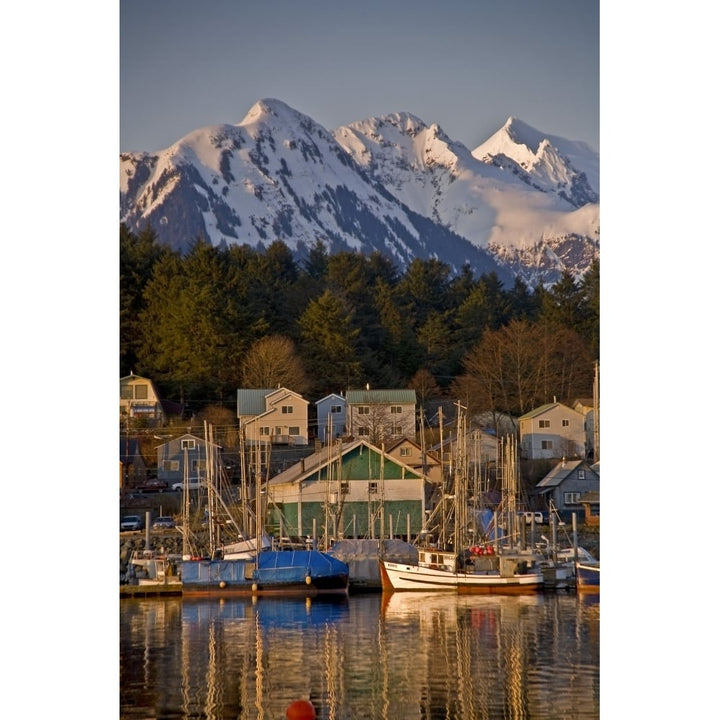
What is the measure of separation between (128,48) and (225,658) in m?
3.88

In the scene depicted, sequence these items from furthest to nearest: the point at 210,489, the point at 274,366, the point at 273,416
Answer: the point at 274,366, the point at 273,416, the point at 210,489

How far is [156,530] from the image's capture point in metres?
14.4

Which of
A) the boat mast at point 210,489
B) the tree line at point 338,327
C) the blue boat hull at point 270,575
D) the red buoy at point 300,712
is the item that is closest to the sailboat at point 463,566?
the blue boat hull at point 270,575

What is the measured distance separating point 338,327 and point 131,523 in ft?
10.7

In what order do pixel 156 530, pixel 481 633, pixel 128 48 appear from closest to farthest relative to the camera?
Answer: 1. pixel 128 48
2. pixel 481 633
3. pixel 156 530

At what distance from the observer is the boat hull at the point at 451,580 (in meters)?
13.5

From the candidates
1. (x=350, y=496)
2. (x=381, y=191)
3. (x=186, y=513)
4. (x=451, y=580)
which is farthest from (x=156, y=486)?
(x=381, y=191)

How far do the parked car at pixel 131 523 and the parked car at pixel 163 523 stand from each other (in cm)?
23

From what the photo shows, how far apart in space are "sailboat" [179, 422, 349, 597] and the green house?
1006 millimetres

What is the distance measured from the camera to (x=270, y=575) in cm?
1359

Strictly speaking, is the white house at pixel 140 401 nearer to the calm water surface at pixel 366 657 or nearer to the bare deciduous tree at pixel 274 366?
the bare deciduous tree at pixel 274 366

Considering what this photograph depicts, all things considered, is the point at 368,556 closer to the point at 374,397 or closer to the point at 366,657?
the point at 374,397
